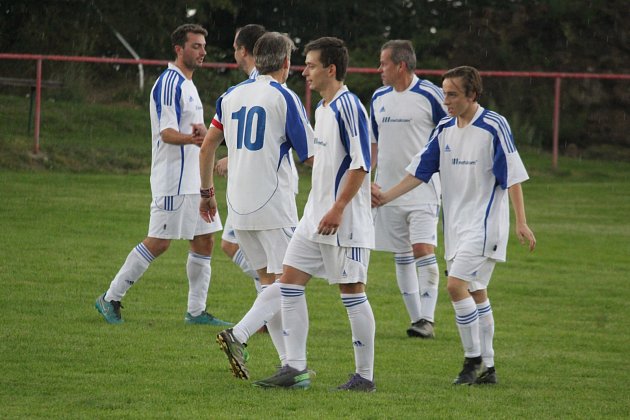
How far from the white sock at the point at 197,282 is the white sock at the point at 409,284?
59.0 inches

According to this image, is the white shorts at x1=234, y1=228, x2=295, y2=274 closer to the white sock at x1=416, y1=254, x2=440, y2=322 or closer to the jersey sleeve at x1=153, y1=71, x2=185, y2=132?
the jersey sleeve at x1=153, y1=71, x2=185, y2=132

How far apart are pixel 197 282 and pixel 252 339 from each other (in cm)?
92

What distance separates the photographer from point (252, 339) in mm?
8836

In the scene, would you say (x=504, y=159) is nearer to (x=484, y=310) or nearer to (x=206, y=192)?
(x=484, y=310)

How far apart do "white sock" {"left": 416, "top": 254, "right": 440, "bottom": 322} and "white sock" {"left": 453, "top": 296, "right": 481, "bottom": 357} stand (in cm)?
206

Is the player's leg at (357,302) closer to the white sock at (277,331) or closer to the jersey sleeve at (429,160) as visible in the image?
the white sock at (277,331)

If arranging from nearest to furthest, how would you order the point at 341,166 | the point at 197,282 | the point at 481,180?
the point at 341,166 → the point at 481,180 → the point at 197,282

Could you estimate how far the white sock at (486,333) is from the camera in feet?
24.6

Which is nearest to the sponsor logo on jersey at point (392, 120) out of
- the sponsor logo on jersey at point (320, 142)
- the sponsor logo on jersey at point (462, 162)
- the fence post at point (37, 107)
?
the sponsor logo on jersey at point (462, 162)

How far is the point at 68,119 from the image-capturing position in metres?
20.9

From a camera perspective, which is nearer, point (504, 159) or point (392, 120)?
point (504, 159)

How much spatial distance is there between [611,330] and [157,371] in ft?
13.4

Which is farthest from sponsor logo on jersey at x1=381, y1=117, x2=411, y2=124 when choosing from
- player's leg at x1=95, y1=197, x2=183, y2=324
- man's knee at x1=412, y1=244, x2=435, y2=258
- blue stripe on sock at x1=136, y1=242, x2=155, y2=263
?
blue stripe on sock at x1=136, y1=242, x2=155, y2=263

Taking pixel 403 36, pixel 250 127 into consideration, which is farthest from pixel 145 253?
pixel 403 36
